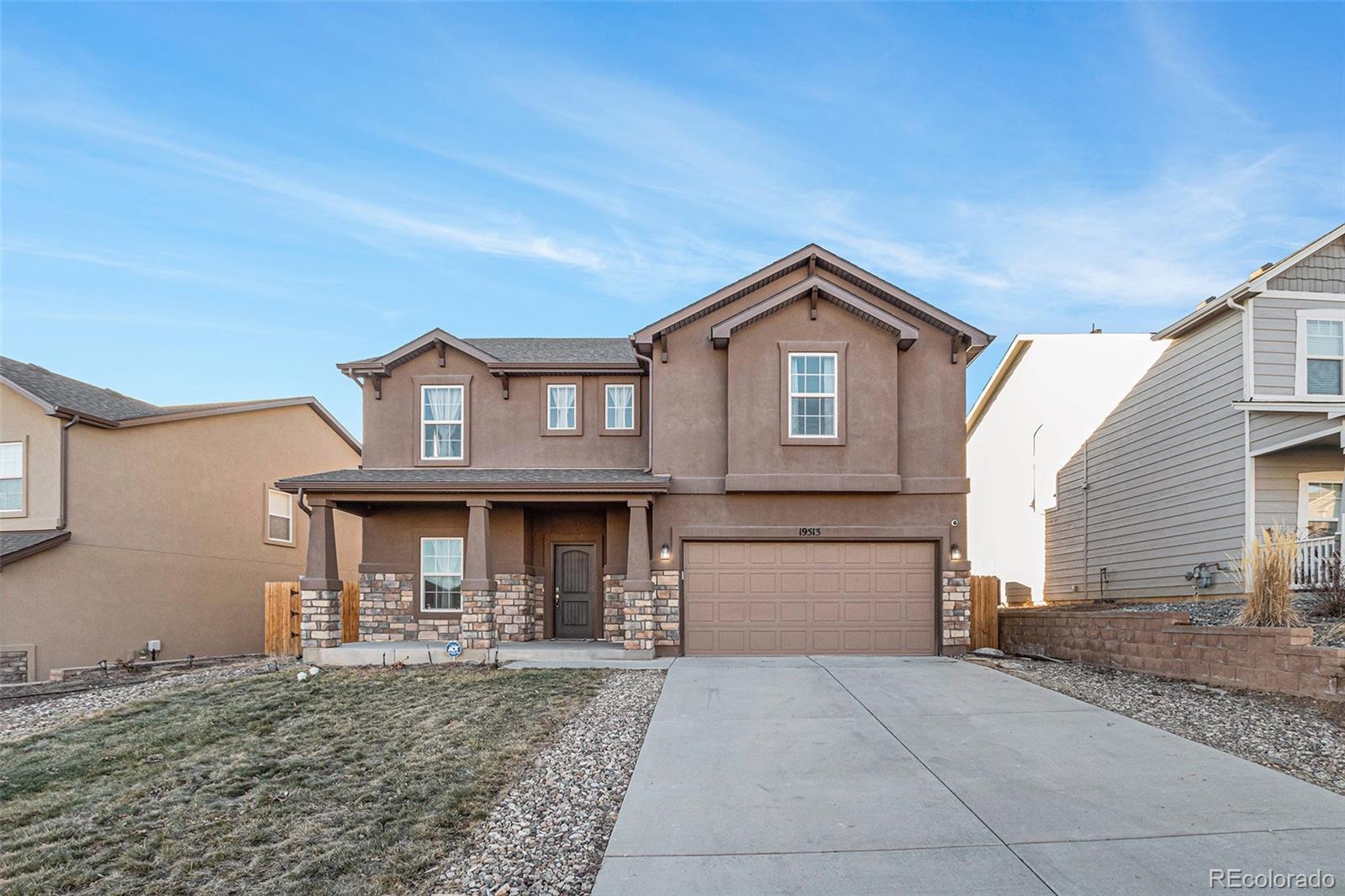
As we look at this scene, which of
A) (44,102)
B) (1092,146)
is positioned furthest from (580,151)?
(1092,146)

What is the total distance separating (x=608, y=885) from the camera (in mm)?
4723

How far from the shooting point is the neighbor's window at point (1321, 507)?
13.7 metres

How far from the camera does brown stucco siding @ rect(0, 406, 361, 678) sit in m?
14.5

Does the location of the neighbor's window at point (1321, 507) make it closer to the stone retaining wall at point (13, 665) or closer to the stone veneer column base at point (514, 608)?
the stone veneer column base at point (514, 608)

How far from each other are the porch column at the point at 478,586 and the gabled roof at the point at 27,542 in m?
7.04

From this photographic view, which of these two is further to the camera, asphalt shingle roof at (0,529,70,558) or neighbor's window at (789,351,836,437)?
neighbor's window at (789,351,836,437)

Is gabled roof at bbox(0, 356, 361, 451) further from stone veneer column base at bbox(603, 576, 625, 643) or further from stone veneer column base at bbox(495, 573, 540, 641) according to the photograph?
stone veneer column base at bbox(603, 576, 625, 643)

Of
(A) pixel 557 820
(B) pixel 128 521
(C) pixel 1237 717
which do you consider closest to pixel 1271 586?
(C) pixel 1237 717

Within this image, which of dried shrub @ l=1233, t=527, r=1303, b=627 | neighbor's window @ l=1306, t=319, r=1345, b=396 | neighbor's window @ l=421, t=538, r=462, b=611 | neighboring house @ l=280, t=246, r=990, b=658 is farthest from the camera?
neighbor's window @ l=421, t=538, r=462, b=611

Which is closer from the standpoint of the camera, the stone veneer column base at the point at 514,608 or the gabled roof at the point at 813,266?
the gabled roof at the point at 813,266

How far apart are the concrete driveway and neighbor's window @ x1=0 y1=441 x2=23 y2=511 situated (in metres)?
13.1

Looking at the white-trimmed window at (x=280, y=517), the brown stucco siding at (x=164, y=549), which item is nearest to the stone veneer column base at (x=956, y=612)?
the brown stucco siding at (x=164, y=549)

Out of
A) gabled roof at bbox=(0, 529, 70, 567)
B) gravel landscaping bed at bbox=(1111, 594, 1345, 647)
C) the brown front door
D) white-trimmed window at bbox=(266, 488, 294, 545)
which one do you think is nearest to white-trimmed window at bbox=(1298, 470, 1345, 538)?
gravel landscaping bed at bbox=(1111, 594, 1345, 647)

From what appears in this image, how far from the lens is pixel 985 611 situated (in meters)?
14.9
